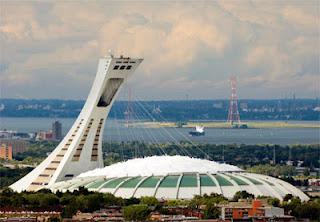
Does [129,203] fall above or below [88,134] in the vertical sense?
below

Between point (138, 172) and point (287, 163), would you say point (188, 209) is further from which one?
point (287, 163)

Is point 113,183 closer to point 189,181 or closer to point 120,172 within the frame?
point 120,172

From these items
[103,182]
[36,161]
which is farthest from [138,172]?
[36,161]

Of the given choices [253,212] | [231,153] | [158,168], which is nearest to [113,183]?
[158,168]

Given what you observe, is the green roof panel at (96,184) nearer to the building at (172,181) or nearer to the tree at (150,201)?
the building at (172,181)

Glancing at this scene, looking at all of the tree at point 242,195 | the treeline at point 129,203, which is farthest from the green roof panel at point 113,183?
the tree at point 242,195

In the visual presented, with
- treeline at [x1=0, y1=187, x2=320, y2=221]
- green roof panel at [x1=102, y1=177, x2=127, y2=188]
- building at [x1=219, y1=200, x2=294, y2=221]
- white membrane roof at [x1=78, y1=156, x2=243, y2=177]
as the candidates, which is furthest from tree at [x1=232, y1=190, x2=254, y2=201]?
green roof panel at [x1=102, y1=177, x2=127, y2=188]
